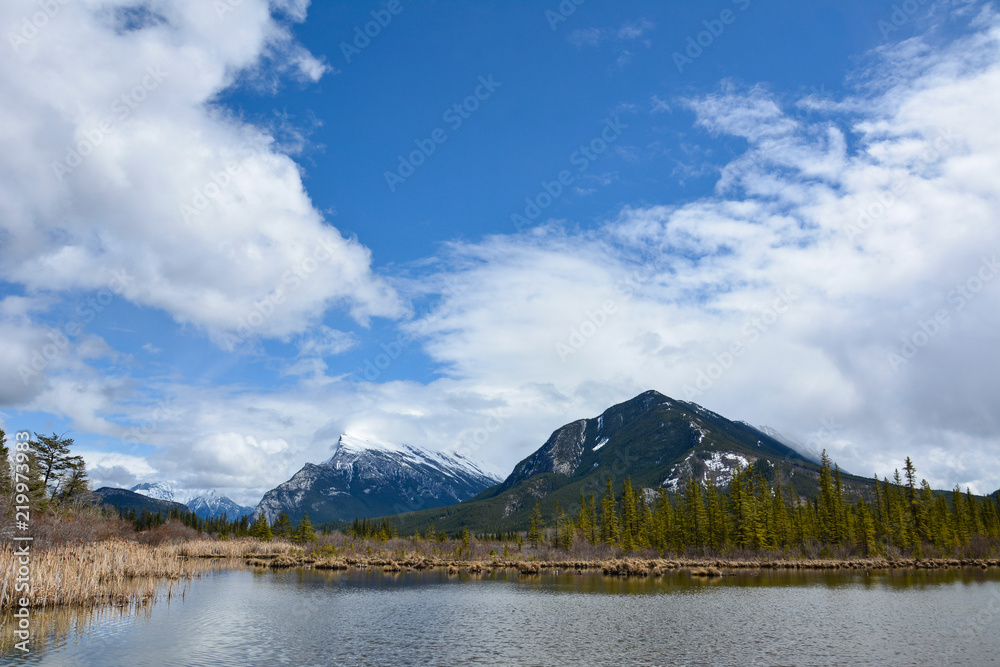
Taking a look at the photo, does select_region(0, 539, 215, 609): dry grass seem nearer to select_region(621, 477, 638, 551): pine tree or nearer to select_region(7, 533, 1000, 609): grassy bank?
select_region(7, 533, 1000, 609): grassy bank

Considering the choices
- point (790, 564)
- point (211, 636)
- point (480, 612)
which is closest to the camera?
point (211, 636)

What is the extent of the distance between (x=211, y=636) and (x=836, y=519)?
12713 cm

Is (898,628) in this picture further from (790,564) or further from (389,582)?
(790,564)

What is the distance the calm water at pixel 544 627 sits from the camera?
29.3m

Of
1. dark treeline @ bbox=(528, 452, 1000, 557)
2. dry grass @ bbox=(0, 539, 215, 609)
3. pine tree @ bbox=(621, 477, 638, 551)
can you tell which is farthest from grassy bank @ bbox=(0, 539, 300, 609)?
dark treeline @ bbox=(528, 452, 1000, 557)

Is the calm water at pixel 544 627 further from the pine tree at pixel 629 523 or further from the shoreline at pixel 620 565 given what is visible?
the pine tree at pixel 629 523

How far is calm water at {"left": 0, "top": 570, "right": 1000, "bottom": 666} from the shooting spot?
29.3 metres

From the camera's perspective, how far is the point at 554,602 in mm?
52844

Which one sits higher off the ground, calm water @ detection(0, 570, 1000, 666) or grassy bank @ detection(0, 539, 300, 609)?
grassy bank @ detection(0, 539, 300, 609)

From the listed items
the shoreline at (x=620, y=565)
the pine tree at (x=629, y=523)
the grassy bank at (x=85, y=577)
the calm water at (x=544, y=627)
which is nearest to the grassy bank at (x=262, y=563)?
the grassy bank at (x=85, y=577)

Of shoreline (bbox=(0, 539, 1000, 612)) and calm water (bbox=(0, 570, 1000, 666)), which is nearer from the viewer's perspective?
calm water (bbox=(0, 570, 1000, 666))

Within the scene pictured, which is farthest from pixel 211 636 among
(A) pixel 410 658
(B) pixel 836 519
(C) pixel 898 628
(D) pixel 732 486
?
(B) pixel 836 519

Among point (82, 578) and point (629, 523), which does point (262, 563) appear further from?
point (629, 523)

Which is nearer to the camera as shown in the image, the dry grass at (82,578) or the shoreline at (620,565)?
the dry grass at (82,578)
